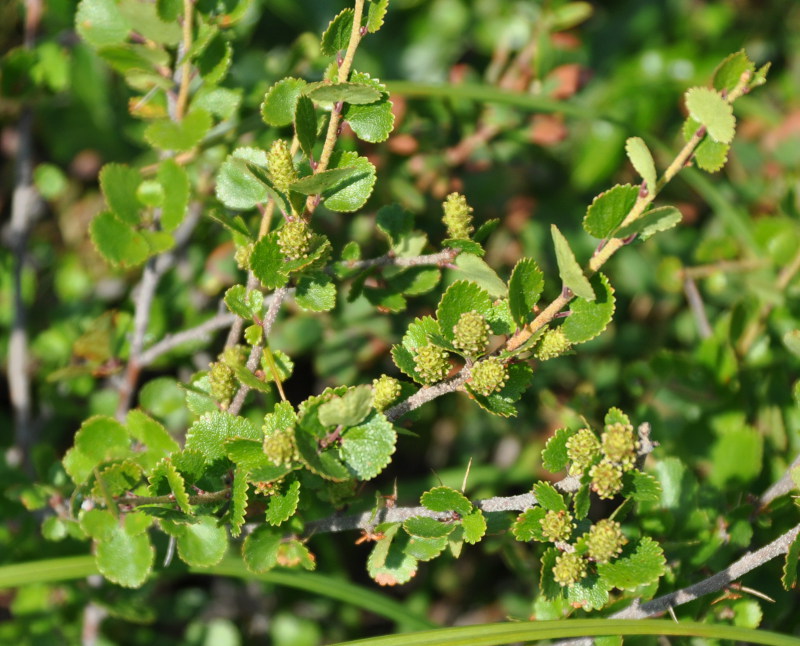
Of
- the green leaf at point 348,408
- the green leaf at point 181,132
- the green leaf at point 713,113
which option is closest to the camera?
the green leaf at point 348,408

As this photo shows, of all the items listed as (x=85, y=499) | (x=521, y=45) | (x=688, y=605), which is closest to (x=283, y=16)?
(x=521, y=45)

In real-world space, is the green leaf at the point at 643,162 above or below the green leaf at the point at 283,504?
above

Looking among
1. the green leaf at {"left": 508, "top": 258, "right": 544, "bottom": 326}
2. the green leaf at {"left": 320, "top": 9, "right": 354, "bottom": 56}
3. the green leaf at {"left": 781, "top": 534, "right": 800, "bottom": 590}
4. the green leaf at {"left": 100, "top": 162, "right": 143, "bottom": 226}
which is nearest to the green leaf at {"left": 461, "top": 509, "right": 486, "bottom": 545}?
the green leaf at {"left": 508, "top": 258, "right": 544, "bottom": 326}

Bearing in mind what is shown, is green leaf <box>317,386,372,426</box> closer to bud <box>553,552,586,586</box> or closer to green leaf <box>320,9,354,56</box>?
bud <box>553,552,586,586</box>

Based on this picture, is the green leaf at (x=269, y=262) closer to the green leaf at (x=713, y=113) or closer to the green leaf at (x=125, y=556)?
the green leaf at (x=125, y=556)

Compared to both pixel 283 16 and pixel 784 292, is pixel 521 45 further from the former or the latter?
pixel 784 292

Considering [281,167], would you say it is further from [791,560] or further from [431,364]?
[791,560]

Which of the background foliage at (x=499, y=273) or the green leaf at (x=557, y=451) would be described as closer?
the green leaf at (x=557, y=451)

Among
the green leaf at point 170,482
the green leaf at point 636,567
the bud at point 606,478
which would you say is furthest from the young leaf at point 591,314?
the green leaf at point 170,482
